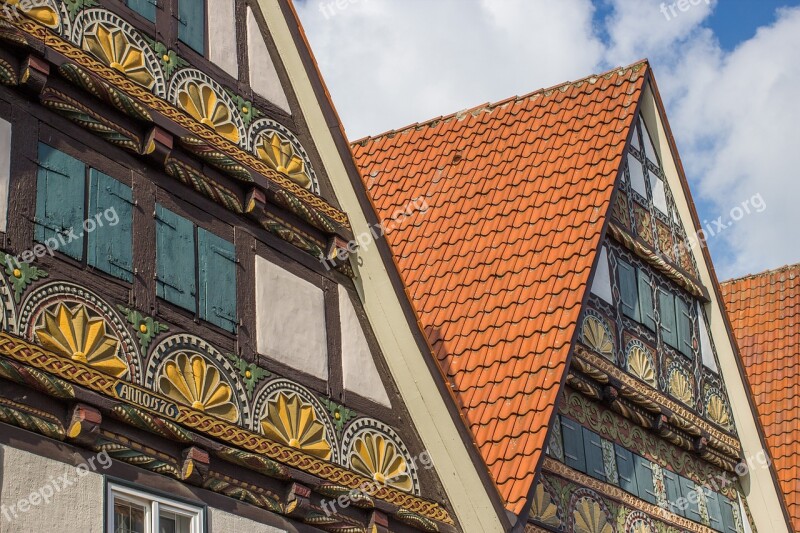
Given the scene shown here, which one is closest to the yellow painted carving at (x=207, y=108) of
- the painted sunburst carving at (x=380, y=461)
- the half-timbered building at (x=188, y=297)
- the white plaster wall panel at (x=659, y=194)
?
the half-timbered building at (x=188, y=297)

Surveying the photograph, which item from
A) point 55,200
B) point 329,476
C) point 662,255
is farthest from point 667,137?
point 55,200

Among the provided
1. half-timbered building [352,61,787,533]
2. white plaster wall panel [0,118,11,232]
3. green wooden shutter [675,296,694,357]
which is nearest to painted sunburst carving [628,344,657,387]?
half-timbered building [352,61,787,533]

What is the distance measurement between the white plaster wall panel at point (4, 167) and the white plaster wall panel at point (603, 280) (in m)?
6.31

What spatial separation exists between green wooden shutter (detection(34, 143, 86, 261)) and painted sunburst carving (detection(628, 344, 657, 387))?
21.0ft

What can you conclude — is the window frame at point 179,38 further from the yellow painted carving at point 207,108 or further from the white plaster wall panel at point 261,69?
the white plaster wall panel at point 261,69

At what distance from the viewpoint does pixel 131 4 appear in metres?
8.26

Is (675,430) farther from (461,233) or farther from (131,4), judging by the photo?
(131,4)

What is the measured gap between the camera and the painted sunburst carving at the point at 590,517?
36.4 feet

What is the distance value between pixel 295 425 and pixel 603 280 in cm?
484

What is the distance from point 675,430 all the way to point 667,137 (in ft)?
9.79

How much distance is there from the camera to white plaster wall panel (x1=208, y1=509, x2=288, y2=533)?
7.35m

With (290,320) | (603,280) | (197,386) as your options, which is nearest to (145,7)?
(290,320)

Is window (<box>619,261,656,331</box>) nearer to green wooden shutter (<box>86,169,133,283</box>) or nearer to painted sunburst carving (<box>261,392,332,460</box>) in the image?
painted sunburst carving (<box>261,392,332,460</box>)

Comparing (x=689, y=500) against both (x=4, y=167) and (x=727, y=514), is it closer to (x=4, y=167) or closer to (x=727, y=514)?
(x=727, y=514)
